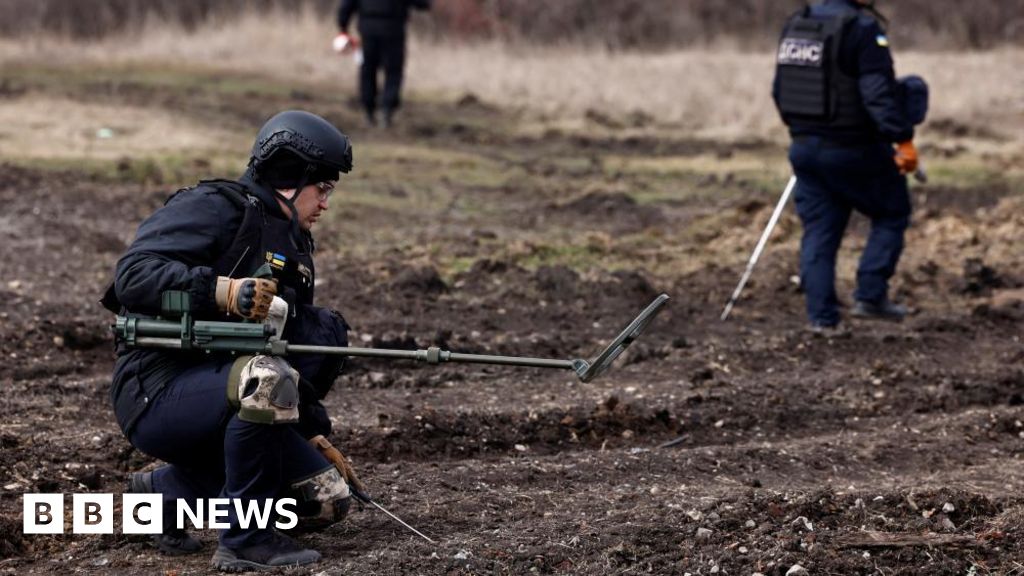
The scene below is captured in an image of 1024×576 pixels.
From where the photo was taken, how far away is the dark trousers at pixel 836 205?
386 inches

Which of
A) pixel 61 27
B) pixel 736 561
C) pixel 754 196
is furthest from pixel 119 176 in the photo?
pixel 61 27

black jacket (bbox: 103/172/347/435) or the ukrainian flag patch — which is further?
the ukrainian flag patch

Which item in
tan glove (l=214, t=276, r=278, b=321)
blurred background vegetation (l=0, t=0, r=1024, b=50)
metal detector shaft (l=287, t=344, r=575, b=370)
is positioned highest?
tan glove (l=214, t=276, r=278, b=321)

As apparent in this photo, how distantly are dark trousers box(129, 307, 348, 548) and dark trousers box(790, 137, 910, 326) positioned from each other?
16.3ft

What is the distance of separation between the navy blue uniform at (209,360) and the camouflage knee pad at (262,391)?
0.18 ft

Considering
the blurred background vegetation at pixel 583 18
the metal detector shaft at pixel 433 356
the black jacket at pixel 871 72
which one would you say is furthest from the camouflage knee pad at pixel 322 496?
the blurred background vegetation at pixel 583 18

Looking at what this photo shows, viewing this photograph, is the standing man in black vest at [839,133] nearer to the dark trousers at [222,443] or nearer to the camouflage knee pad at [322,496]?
the dark trousers at [222,443]

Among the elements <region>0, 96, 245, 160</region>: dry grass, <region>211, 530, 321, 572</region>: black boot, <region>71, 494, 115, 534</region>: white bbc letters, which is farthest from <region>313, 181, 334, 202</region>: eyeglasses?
<region>0, 96, 245, 160</region>: dry grass

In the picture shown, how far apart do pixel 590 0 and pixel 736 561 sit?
27447 millimetres

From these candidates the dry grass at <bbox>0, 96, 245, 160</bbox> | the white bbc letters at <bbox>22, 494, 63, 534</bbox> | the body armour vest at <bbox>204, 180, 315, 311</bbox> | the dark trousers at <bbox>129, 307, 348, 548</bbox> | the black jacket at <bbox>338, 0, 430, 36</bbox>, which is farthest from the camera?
the black jacket at <bbox>338, 0, 430, 36</bbox>

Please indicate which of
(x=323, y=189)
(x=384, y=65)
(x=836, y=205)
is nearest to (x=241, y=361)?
(x=323, y=189)

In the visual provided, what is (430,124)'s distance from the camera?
69.9ft

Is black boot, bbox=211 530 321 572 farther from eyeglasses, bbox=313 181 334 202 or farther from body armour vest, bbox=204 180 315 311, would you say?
eyeglasses, bbox=313 181 334 202

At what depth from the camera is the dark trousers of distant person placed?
19656 mm
